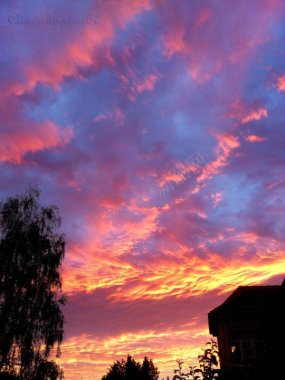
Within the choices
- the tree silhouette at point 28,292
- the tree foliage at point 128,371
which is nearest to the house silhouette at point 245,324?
the tree silhouette at point 28,292

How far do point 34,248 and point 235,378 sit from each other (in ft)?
63.5

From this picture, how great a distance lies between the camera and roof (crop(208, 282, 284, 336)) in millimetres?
20172

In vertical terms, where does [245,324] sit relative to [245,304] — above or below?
below

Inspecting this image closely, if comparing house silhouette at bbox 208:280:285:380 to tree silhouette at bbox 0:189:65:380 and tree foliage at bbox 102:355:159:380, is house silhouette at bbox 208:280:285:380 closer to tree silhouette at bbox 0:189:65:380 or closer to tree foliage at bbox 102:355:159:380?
tree silhouette at bbox 0:189:65:380

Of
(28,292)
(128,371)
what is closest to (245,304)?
(28,292)

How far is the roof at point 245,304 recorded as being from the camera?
20172 millimetres

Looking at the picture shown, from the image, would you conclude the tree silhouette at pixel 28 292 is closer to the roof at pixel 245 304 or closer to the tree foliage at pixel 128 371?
the roof at pixel 245 304

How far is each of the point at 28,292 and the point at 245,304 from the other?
14.1 meters

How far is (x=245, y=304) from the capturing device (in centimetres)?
2095

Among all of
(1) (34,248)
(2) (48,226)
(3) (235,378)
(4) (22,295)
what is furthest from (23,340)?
(3) (235,378)

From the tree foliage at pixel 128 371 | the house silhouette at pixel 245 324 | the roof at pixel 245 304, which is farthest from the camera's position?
the tree foliage at pixel 128 371

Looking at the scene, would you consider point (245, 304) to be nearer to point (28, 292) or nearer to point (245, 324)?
point (245, 324)

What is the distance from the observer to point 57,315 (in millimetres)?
26344

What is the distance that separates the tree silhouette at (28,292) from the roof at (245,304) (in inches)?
441
